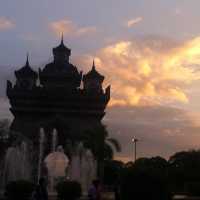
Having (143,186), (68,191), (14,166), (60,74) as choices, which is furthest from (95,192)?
(60,74)

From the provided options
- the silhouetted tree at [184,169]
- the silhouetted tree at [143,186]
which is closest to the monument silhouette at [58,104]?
the silhouetted tree at [184,169]

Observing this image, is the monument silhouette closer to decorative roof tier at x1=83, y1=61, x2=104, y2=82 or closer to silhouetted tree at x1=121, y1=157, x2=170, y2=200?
decorative roof tier at x1=83, y1=61, x2=104, y2=82

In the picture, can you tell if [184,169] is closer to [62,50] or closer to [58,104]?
[58,104]

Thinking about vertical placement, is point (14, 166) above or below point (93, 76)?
below

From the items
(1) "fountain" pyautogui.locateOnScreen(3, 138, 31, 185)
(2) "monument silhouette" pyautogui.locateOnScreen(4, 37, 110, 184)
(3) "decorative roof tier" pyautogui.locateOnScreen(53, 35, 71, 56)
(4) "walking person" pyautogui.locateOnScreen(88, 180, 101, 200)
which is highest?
(3) "decorative roof tier" pyautogui.locateOnScreen(53, 35, 71, 56)

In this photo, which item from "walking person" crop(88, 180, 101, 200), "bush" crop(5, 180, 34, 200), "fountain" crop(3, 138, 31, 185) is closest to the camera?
"walking person" crop(88, 180, 101, 200)

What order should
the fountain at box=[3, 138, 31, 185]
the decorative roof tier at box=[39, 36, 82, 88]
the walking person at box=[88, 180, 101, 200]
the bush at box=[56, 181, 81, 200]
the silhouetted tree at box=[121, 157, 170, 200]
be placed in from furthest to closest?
1. the decorative roof tier at box=[39, 36, 82, 88]
2. the fountain at box=[3, 138, 31, 185]
3. the bush at box=[56, 181, 81, 200]
4. the silhouetted tree at box=[121, 157, 170, 200]
5. the walking person at box=[88, 180, 101, 200]

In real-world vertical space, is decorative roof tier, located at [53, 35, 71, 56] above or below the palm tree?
above

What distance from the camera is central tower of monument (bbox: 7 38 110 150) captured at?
87875 millimetres

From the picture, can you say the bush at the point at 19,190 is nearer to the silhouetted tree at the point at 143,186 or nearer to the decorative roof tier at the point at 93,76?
the silhouetted tree at the point at 143,186

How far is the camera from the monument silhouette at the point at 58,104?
86938mm

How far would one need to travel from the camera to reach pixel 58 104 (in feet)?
295

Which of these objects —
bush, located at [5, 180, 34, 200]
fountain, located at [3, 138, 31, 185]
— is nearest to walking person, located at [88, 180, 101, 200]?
bush, located at [5, 180, 34, 200]

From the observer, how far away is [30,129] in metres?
89.6
